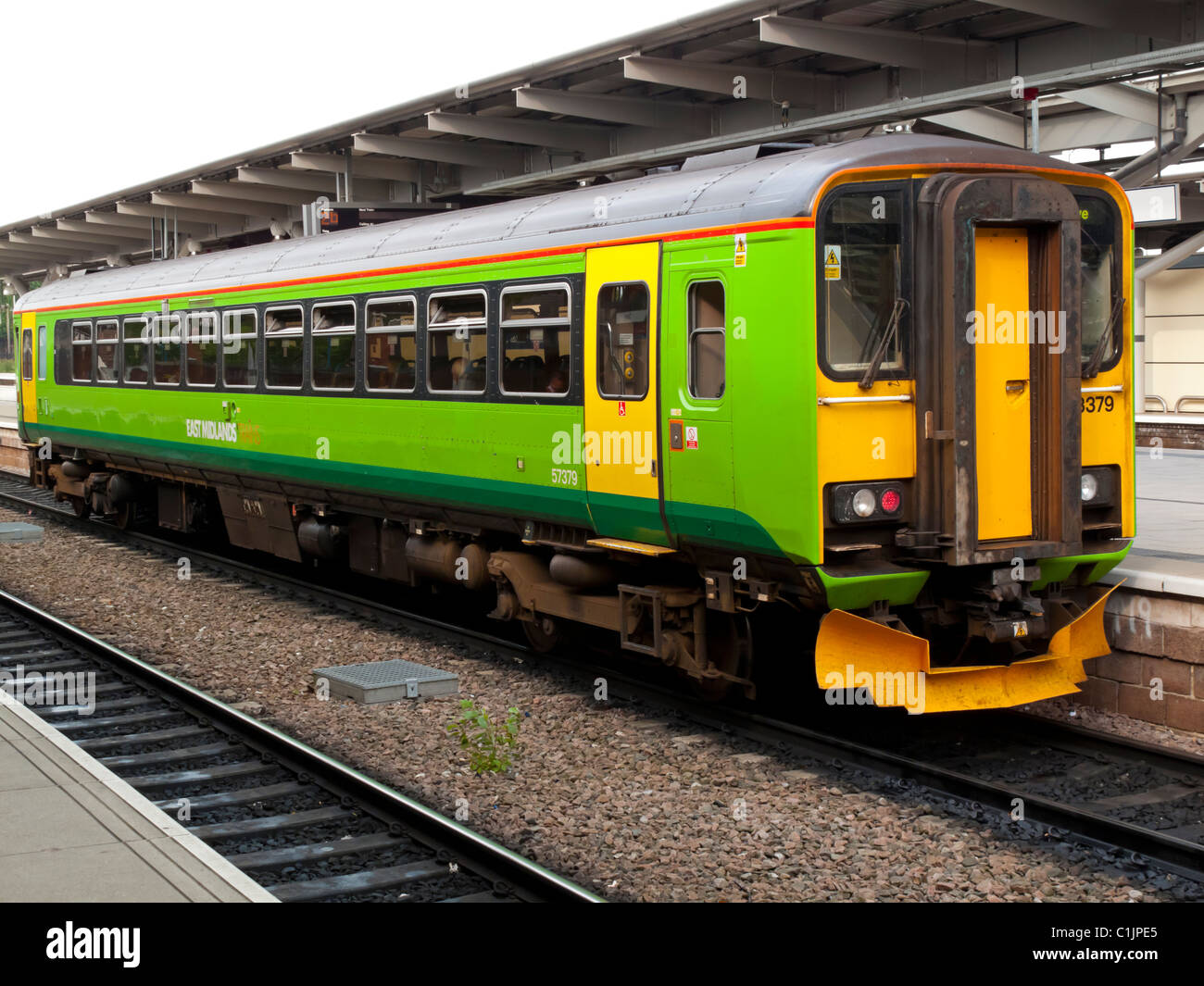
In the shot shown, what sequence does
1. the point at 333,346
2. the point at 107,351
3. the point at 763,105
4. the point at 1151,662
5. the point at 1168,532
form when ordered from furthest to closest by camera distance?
the point at 107,351 < the point at 763,105 < the point at 333,346 < the point at 1168,532 < the point at 1151,662

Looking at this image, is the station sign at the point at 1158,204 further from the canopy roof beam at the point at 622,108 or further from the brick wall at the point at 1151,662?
the brick wall at the point at 1151,662

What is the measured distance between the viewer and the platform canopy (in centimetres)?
1262

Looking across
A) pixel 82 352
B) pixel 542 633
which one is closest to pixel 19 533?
pixel 82 352

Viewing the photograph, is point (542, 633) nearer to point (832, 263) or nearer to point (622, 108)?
point (832, 263)

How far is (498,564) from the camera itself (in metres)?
11.0

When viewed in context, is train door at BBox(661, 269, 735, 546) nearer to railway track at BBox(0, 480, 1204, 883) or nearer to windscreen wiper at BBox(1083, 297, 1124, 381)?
railway track at BBox(0, 480, 1204, 883)

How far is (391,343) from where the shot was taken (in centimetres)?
1190

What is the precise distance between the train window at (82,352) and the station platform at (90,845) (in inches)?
472

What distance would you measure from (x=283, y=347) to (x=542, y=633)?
14.7ft

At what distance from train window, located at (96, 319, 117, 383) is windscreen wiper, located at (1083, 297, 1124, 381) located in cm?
1277

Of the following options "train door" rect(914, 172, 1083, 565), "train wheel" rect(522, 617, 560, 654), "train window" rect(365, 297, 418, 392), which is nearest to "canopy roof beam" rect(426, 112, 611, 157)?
"train window" rect(365, 297, 418, 392)
